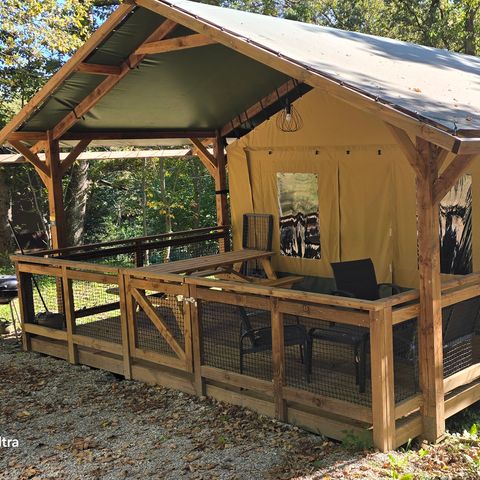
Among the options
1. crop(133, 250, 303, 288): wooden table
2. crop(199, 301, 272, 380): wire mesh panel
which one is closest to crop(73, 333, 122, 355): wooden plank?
crop(133, 250, 303, 288): wooden table

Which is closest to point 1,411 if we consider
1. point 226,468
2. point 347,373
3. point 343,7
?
point 226,468

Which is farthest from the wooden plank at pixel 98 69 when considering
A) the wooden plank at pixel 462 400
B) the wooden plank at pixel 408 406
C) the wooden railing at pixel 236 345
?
the wooden plank at pixel 462 400

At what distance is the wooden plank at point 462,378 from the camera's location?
4.70 metres

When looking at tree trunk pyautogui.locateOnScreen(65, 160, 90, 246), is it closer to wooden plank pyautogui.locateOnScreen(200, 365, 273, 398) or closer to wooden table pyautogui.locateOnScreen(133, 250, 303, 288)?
wooden table pyautogui.locateOnScreen(133, 250, 303, 288)

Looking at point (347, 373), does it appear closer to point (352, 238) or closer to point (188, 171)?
point (352, 238)

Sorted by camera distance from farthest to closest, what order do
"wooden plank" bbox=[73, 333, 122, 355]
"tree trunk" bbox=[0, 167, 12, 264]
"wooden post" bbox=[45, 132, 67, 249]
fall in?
"tree trunk" bbox=[0, 167, 12, 264] → "wooden post" bbox=[45, 132, 67, 249] → "wooden plank" bbox=[73, 333, 122, 355]

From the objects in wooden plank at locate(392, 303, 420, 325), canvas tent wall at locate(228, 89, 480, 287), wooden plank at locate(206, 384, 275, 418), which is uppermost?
canvas tent wall at locate(228, 89, 480, 287)

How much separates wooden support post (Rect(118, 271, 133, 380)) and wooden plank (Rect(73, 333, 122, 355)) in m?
0.12

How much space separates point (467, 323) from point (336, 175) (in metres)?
3.41

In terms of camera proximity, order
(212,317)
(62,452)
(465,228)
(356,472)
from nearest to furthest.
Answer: (356,472) < (62,452) < (212,317) < (465,228)

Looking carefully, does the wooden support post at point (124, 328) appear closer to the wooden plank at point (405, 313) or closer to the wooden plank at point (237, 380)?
the wooden plank at point (237, 380)

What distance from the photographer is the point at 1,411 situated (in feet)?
18.6

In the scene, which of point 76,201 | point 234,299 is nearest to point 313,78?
point 234,299

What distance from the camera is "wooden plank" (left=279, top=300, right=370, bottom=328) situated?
4.32 m
